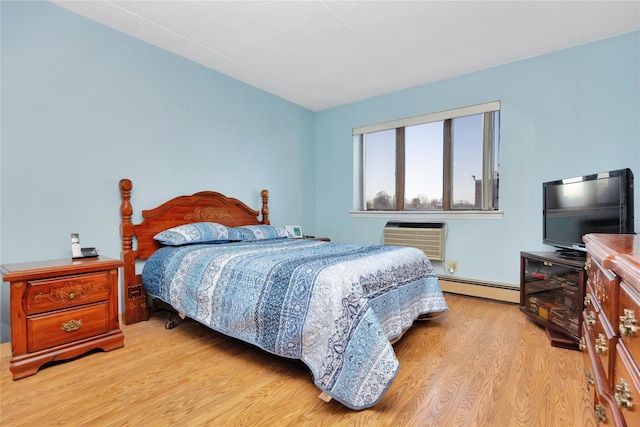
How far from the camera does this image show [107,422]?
1334mm

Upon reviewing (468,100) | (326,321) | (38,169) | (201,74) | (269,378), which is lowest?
(269,378)

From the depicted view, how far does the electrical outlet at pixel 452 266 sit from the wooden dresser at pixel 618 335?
2284 mm

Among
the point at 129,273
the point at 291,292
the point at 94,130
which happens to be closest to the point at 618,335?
the point at 291,292

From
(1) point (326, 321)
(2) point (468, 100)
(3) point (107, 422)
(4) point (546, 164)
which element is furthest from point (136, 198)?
(4) point (546, 164)

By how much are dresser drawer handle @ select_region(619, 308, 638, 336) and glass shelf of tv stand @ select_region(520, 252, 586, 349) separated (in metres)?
1.60

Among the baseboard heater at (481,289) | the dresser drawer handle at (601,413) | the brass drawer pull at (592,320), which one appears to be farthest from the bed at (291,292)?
the baseboard heater at (481,289)

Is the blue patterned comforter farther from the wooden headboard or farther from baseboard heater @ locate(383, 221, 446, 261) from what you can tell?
baseboard heater @ locate(383, 221, 446, 261)

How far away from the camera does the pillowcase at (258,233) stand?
3090 mm

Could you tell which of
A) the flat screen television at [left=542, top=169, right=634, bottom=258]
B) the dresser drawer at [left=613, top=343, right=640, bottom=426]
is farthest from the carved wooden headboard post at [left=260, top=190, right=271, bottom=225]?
the dresser drawer at [left=613, top=343, right=640, bottom=426]

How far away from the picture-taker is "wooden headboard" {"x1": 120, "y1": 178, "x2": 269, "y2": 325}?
2.54 m

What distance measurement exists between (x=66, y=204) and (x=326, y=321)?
219cm

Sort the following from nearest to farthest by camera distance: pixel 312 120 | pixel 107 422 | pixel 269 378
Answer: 1. pixel 107 422
2. pixel 269 378
3. pixel 312 120

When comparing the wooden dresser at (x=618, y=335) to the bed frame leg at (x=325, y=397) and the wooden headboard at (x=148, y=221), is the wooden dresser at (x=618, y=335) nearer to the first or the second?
the bed frame leg at (x=325, y=397)

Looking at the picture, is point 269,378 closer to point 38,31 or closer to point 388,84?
point 38,31
